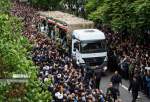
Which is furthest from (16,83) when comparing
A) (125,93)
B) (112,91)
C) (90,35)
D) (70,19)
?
(70,19)

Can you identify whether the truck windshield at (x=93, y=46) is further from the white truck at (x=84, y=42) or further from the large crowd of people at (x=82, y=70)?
the large crowd of people at (x=82, y=70)

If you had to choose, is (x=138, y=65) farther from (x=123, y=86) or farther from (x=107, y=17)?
(x=107, y=17)

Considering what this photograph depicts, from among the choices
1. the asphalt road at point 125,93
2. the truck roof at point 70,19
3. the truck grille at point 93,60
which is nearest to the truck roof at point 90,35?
the truck grille at point 93,60

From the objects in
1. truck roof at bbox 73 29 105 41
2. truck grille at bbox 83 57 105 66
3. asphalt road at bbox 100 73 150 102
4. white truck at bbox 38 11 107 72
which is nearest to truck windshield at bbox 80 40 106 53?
white truck at bbox 38 11 107 72

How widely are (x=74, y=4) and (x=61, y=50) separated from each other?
84.7ft

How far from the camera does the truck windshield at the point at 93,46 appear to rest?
32.9m

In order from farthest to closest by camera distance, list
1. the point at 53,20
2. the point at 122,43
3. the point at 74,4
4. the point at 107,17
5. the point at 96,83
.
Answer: the point at 74,4, the point at 53,20, the point at 107,17, the point at 122,43, the point at 96,83

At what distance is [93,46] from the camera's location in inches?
1298

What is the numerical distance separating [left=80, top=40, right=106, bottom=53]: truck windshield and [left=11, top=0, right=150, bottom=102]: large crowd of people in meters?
1.14

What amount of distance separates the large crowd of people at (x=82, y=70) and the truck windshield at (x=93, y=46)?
1139mm

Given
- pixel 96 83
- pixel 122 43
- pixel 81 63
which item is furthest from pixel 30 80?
pixel 122 43

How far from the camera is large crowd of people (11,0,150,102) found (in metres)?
22.0

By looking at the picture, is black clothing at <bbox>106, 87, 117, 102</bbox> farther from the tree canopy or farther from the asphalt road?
the tree canopy

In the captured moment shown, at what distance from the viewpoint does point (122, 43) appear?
36.6 meters
